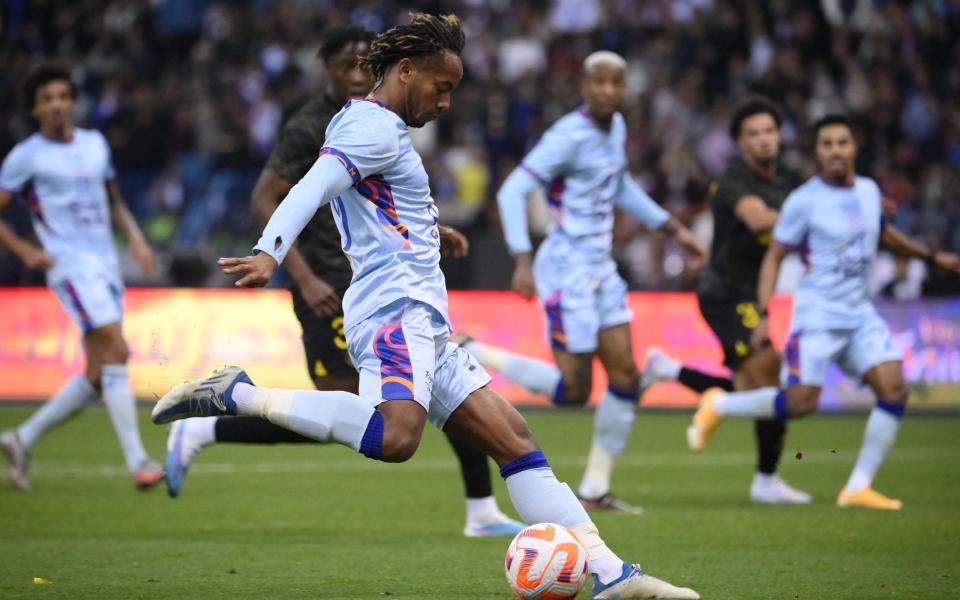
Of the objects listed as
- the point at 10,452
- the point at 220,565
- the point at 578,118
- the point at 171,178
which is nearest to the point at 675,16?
the point at 171,178

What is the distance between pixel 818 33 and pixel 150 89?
404 inches

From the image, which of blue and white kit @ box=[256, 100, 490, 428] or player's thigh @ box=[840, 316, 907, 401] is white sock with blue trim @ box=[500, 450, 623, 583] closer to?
blue and white kit @ box=[256, 100, 490, 428]

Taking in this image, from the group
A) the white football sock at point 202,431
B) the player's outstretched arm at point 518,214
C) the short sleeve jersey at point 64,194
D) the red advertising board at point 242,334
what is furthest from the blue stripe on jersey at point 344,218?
the red advertising board at point 242,334

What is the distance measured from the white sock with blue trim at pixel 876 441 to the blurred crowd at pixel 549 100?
9.31 metres

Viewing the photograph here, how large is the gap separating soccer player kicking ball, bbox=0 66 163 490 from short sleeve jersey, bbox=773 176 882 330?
442 cm

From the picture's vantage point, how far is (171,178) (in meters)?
22.5

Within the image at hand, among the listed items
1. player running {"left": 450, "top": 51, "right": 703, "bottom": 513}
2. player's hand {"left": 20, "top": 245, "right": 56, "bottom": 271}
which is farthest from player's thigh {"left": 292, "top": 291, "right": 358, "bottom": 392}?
player's hand {"left": 20, "top": 245, "right": 56, "bottom": 271}

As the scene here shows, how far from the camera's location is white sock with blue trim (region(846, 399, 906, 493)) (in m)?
9.59

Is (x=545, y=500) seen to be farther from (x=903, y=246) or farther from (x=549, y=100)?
(x=549, y=100)

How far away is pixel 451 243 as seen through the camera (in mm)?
7320

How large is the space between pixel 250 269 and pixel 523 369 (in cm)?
503

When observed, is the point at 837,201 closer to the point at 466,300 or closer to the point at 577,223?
the point at 577,223

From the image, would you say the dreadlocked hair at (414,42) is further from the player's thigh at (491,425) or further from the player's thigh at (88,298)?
the player's thigh at (88,298)

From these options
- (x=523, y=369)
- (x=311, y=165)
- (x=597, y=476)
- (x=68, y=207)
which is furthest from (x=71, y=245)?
(x=597, y=476)
